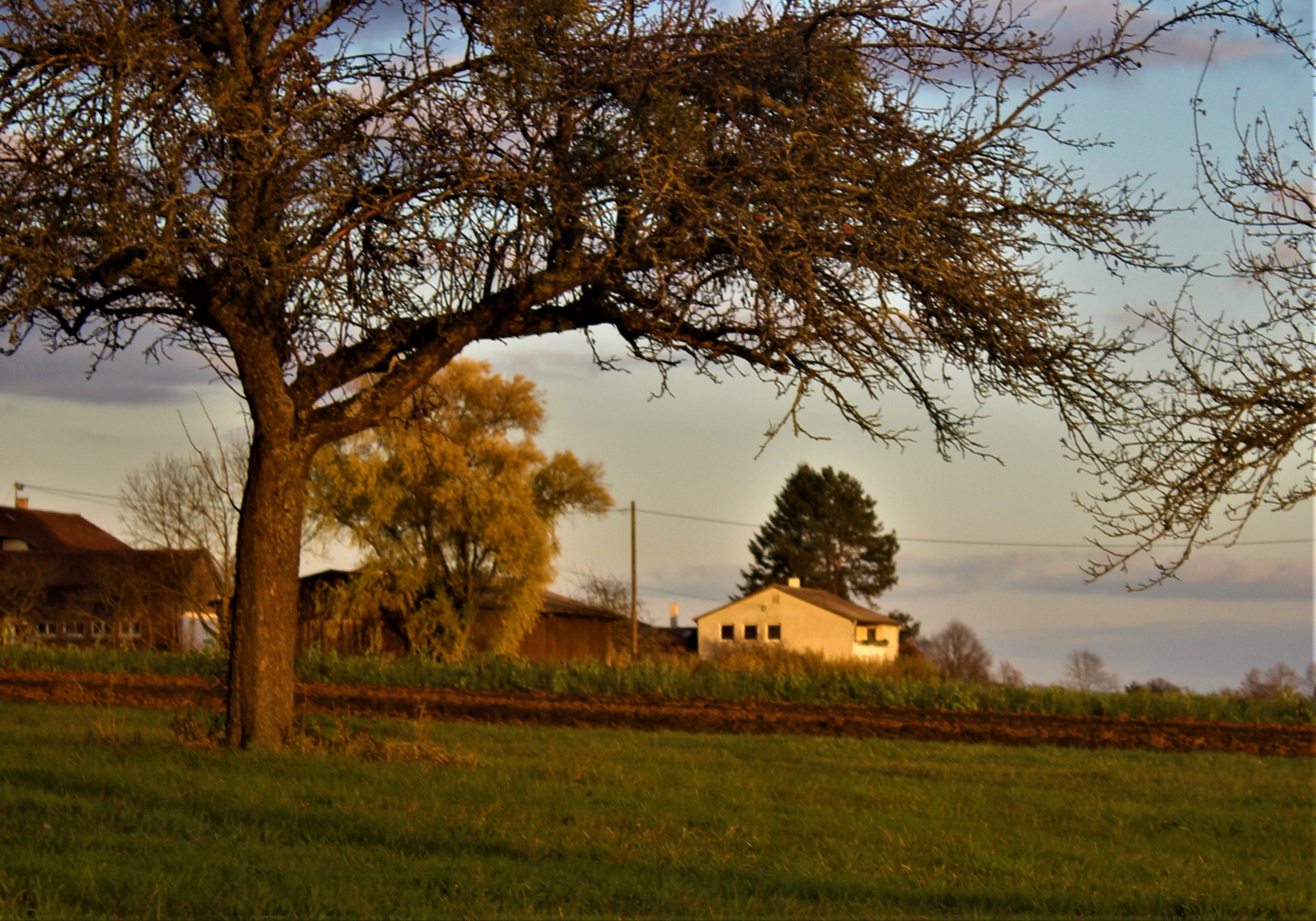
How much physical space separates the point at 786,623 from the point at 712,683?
41.2 m

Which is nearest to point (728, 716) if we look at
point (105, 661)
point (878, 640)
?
point (105, 661)

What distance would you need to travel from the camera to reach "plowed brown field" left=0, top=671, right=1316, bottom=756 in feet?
56.5

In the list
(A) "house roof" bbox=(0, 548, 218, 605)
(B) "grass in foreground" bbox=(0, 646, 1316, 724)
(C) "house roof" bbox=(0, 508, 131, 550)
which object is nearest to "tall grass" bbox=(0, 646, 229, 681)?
(B) "grass in foreground" bbox=(0, 646, 1316, 724)

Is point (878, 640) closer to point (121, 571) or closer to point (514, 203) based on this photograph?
point (121, 571)

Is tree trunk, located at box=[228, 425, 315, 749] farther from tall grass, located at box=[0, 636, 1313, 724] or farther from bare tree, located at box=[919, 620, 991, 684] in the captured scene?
bare tree, located at box=[919, 620, 991, 684]

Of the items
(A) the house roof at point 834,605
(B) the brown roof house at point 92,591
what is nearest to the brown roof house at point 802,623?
(A) the house roof at point 834,605

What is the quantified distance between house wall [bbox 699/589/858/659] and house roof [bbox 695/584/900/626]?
184mm

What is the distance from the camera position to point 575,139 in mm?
9992

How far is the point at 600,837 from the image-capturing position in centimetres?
756

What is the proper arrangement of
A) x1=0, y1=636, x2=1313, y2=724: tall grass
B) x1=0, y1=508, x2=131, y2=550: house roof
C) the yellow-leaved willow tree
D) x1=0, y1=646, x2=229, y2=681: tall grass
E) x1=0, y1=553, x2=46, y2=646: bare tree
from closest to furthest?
x1=0, y1=636, x2=1313, y2=724: tall grass < x1=0, y1=646, x2=229, y2=681: tall grass < the yellow-leaved willow tree < x1=0, y1=553, x2=46, y2=646: bare tree < x1=0, y1=508, x2=131, y2=550: house roof

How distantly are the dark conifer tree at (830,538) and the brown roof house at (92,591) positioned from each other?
34739 millimetres

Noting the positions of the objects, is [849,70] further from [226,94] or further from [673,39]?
[226,94]

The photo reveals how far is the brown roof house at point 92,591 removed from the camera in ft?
134

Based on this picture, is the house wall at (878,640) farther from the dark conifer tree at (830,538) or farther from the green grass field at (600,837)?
the green grass field at (600,837)
